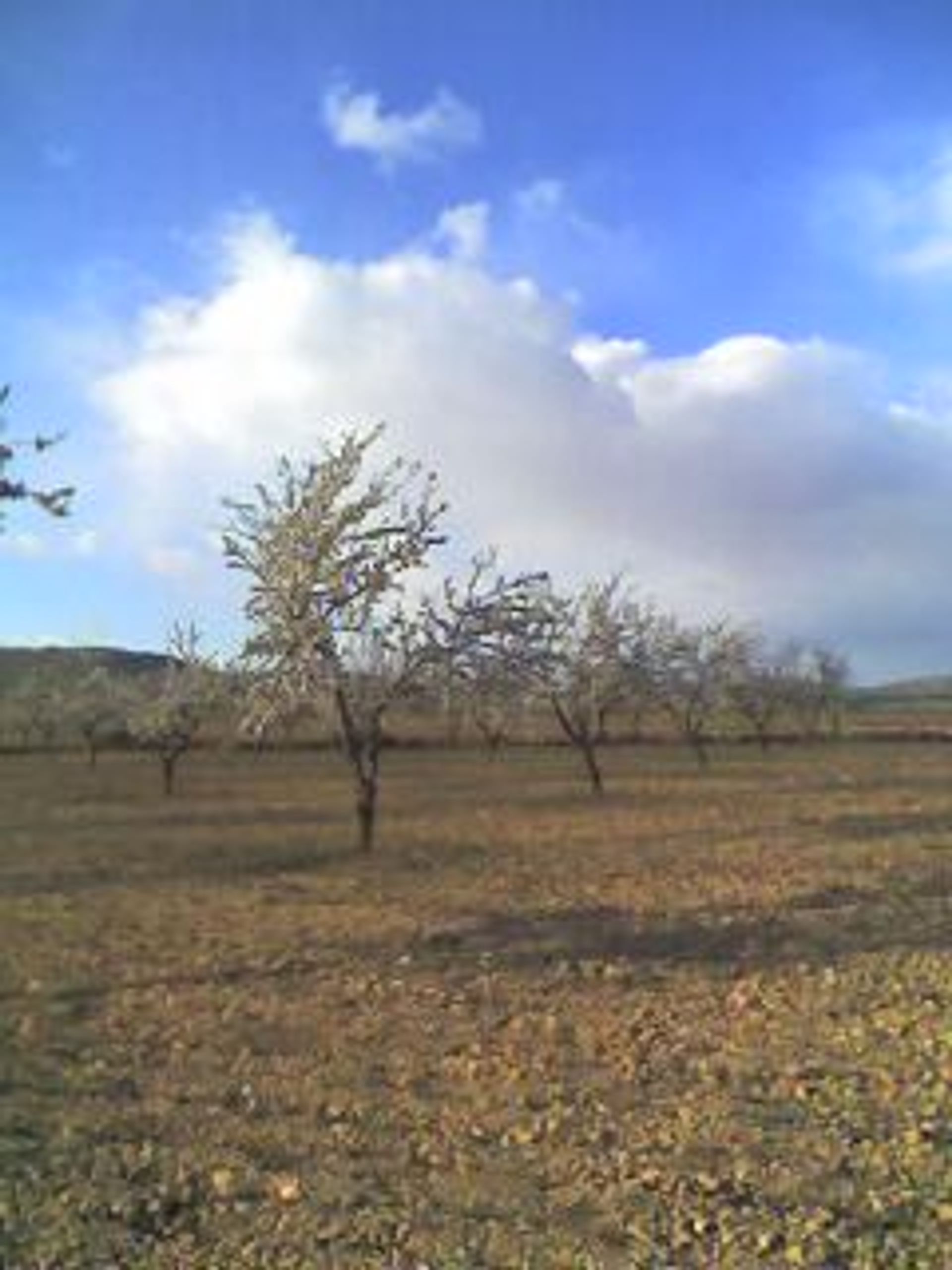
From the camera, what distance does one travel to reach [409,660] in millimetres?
29844

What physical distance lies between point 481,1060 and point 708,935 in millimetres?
6733

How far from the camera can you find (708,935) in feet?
58.7

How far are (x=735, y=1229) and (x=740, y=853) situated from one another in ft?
65.5

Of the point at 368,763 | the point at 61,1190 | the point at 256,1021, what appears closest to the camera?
the point at 61,1190

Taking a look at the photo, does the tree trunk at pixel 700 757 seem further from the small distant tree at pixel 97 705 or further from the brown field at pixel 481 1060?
the brown field at pixel 481 1060

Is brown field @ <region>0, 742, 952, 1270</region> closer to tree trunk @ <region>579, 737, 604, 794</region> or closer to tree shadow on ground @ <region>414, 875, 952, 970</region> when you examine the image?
tree shadow on ground @ <region>414, 875, 952, 970</region>

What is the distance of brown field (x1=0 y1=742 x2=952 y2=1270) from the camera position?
302 inches

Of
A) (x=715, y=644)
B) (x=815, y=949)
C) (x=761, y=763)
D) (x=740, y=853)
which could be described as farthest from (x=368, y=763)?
(x=715, y=644)

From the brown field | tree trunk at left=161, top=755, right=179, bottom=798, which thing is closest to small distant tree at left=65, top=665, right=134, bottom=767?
tree trunk at left=161, top=755, right=179, bottom=798

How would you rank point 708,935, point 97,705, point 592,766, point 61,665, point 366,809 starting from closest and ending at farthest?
point 708,935 < point 366,809 < point 592,766 < point 97,705 < point 61,665

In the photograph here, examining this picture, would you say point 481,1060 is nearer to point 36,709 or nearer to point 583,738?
point 583,738

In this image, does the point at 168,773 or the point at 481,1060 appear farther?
the point at 168,773

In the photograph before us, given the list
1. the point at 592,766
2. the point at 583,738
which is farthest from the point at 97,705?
the point at 592,766

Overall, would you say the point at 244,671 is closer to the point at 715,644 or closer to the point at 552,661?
the point at 552,661
